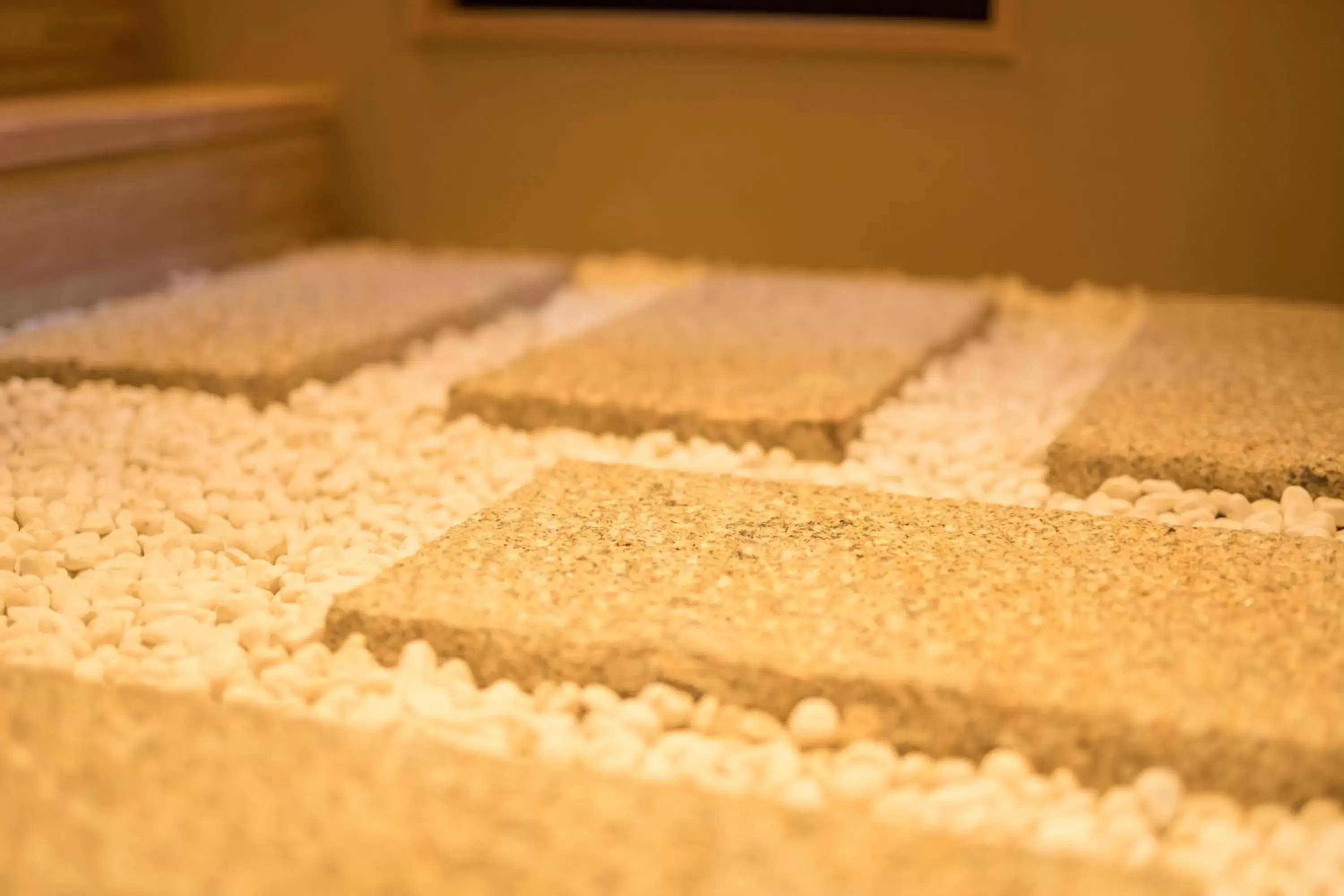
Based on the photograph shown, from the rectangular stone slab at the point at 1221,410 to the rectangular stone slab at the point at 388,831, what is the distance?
0.97 m

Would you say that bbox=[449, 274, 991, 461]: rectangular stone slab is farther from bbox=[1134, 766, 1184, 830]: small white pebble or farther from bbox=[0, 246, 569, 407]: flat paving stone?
bbox=[1134, 766, 1184, 830]: small white pebble

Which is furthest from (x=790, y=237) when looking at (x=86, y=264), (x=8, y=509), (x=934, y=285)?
(x=8, y=509)

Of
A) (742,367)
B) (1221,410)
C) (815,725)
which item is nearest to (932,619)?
(815,725)

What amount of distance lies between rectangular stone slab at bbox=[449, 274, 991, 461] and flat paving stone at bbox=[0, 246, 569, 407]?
30 centimetres

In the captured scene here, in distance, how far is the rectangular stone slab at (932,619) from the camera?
1191 millimetres

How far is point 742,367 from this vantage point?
2.31m

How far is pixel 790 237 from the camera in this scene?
3191 mm

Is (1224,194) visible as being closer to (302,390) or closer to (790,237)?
(790,237)

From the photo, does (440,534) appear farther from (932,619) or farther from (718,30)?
(718,30)

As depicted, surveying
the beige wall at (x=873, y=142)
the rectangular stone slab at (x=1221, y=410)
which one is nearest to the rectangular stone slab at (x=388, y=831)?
the rectangular stone slab at (x=1221, y=410)

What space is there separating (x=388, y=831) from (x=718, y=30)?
2397mm

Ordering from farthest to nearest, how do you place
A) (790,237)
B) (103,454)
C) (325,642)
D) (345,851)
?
(790,237)
(103,454)
(325,642)
(345,851)

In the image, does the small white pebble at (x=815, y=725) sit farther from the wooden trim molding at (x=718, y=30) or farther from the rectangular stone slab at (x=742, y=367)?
the wooden trim molding at (x=718, y=30)

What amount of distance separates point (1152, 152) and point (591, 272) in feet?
3.90
